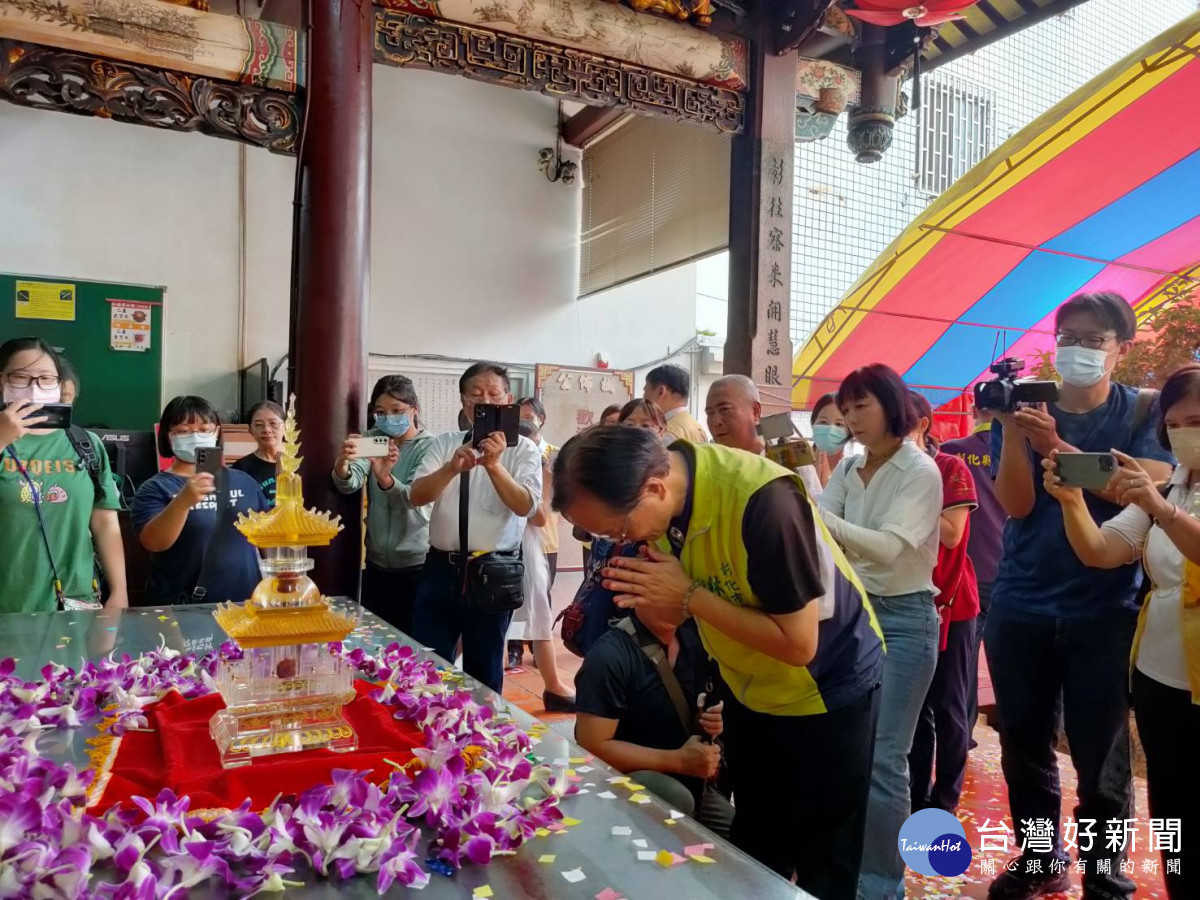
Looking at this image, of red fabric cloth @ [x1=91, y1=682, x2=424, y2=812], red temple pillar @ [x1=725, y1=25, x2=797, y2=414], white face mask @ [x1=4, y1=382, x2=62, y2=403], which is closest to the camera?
red fabric cloth @ [x1=91, y1=682, x2=424, y2=812]

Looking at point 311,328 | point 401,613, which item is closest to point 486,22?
point 311,328

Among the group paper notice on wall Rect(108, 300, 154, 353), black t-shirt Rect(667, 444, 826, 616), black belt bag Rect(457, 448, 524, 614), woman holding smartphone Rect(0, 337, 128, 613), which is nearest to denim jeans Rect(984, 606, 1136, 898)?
black t-shirt Rect(667, 444, 826, 616)

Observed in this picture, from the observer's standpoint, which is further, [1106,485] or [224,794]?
[1106,485]

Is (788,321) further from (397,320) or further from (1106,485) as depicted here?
(397,320)

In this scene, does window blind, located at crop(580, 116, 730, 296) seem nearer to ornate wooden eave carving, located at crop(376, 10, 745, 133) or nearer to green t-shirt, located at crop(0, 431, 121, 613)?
ornate wooden eave carving, located at crop(376, 10, 745, 133)

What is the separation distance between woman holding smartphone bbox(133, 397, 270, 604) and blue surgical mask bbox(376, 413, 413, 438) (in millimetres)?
570

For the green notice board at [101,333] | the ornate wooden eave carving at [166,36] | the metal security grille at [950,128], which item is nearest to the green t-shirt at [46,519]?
the ornate wooden eave carving at [166,36]

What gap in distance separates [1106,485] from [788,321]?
2518 mm

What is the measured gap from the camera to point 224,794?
1.28 m

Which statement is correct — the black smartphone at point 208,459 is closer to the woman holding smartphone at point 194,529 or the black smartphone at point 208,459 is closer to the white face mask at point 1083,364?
the woman holding smartphone at point 194,529

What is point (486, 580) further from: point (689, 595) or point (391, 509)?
point (689, 595)

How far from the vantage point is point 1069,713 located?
219 centimetres

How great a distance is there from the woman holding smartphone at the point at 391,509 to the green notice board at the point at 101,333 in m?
3.73

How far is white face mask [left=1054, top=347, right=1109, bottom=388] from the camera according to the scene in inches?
85.2
